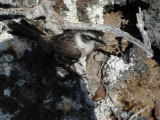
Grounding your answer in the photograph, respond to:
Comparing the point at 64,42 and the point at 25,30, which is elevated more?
the point at 25,30

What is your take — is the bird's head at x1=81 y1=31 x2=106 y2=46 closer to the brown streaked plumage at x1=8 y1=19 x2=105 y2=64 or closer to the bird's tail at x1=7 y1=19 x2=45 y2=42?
the brown streaked plumage at x1=8 y1=19 x2=105 y2=64

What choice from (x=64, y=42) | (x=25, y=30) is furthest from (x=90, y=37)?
(x=25, y=30)

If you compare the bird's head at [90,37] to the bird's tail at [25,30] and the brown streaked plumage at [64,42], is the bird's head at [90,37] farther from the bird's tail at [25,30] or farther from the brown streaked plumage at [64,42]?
the bird's tail at [25,30]

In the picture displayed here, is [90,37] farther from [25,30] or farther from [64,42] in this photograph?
[25,30]

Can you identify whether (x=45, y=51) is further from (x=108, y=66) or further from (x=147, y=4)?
(x=147, y=4)

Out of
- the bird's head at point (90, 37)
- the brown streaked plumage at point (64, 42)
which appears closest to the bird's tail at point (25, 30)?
the brown streaked plumage at point (64, 42)

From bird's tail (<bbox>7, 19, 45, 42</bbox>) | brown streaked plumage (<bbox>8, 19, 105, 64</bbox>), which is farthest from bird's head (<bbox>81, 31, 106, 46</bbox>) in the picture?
bird's tail (<bbox>7, 19, 45, 42</bbox>)
